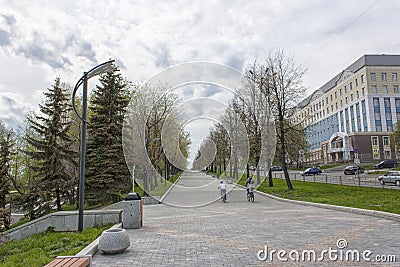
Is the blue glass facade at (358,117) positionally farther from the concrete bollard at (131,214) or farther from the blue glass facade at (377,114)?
the concrete bollard at (131,214)

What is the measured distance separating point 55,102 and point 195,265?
17.2m

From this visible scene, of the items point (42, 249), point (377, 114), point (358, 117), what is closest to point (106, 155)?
point (42, 249)

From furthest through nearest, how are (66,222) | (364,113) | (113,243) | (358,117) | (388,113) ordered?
(358,117) < (364,113) < (388,113) < (66,222) < (113,243)

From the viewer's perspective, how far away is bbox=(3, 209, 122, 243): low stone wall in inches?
452

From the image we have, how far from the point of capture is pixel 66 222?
11602 millimetres

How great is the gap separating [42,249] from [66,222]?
10.5 ft

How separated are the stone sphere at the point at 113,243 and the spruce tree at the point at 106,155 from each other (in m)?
12.6

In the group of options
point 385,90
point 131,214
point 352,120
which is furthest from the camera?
point 352,120

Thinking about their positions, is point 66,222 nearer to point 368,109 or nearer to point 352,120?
point 368,109

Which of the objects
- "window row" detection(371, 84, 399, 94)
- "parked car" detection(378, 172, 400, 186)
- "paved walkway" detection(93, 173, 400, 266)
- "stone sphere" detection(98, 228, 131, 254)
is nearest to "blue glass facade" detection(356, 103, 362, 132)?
"window row" detection(371, 84, 399, 94)

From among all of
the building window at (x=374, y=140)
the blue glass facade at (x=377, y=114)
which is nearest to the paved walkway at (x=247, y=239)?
the building window at (x=374, y=140)

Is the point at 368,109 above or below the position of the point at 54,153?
above

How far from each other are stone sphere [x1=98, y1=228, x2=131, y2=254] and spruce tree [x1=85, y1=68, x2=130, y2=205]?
12595 mm

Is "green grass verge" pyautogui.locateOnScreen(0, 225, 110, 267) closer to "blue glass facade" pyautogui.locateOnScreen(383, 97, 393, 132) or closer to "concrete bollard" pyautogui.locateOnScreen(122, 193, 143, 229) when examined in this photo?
"concrete bollard" pyautogui.locateOnScreen(122, 193, 143, 229)
